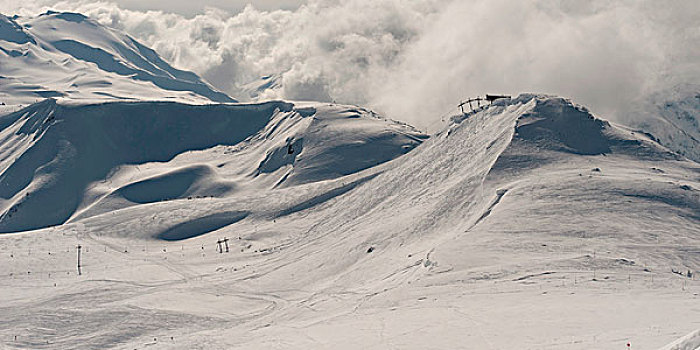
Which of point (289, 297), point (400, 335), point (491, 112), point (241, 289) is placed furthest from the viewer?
point (491, 112)

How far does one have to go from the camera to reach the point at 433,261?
106188 mm

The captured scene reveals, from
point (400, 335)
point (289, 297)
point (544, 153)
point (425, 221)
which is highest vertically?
point (544, 153)

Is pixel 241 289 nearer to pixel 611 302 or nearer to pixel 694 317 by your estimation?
pixel 611 302

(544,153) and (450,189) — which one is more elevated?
(544,153)

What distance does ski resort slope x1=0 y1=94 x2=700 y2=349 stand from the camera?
80.6 m

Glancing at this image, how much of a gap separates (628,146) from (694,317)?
9875 centimetres

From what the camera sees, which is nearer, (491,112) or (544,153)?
(544,153)

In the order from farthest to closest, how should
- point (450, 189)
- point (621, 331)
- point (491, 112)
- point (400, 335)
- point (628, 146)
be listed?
point (491, 112), point (628, 146), point (450, 189), point (400, 335), point (621, 331)

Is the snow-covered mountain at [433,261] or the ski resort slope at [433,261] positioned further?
the ski resort slope at [433,261]

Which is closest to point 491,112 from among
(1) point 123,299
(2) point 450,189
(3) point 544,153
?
(3) point 544,153

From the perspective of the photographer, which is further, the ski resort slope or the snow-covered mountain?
the ski resort slope

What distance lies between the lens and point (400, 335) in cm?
7762

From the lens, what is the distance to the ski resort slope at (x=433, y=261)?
80.6m

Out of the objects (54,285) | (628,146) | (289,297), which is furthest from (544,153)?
(54,285)
